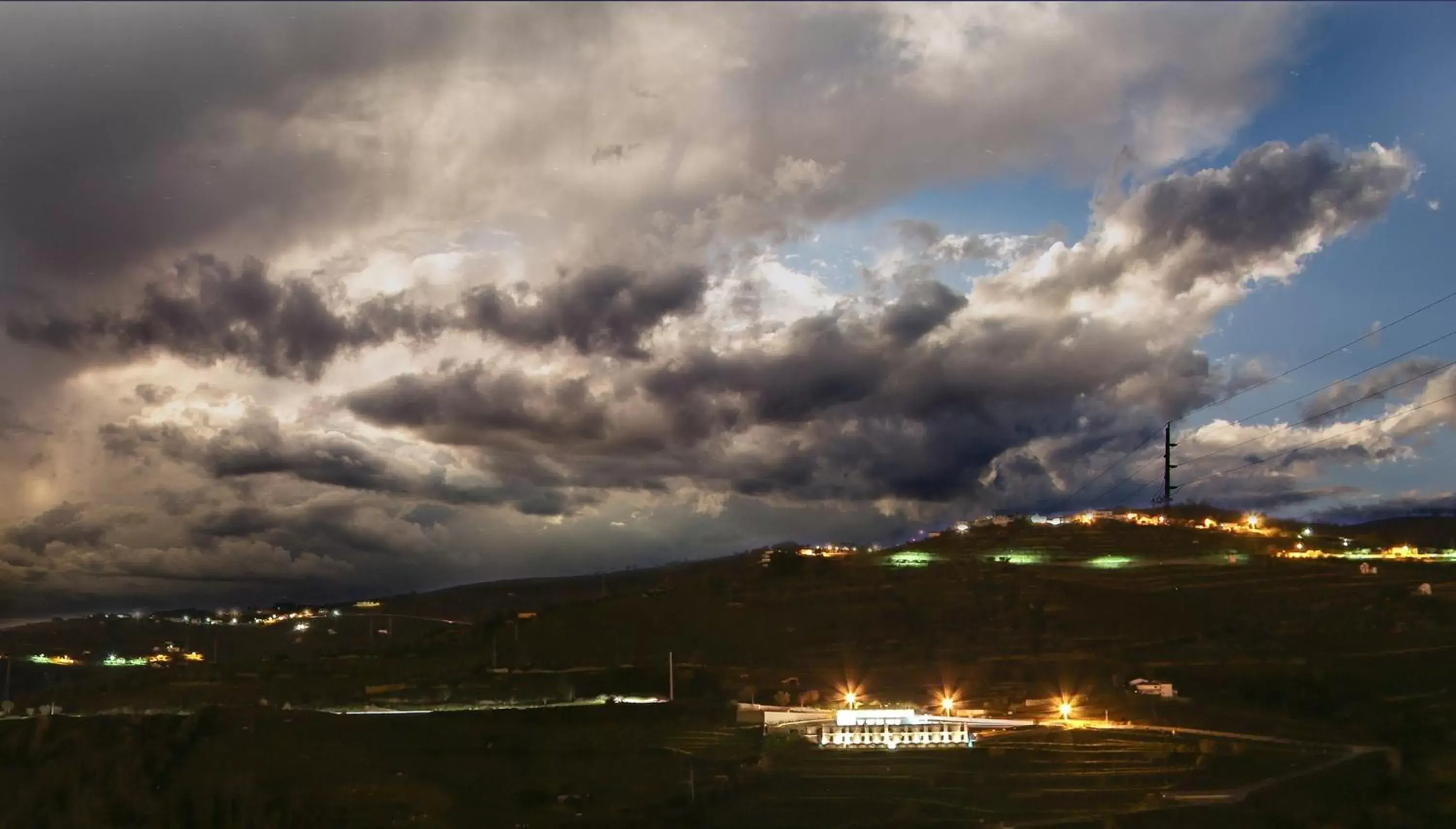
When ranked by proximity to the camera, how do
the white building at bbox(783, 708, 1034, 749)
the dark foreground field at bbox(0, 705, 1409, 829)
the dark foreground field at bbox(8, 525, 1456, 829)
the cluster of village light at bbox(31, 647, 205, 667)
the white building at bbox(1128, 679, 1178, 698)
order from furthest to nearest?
the cluster of village light at bbox(31, 647, 205, 667) < the white building at bbox(1128, 679, 1178, 698) < the white building at bbox(783, 708, 1034, 749) < the dark foreground field at bbox(8, 525, 1456, 829) < the dark foreground field at bbox(0, 705, 1409, 829)

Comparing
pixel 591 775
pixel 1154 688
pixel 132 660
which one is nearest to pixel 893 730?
pixel 591 775

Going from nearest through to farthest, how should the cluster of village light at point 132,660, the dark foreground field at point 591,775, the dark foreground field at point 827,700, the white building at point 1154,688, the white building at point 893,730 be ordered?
the dark foreground field at point 591,775
the dark foreground field at point 827,700
the white building at point 893,730
the white building at point 1154,688
the cluster of village light at point 132,660

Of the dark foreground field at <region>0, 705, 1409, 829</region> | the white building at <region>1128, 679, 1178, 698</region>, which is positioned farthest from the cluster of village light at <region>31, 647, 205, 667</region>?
the white building at <region>1128, 679, 1178, 698</region>

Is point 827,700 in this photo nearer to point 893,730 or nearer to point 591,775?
point 893,730

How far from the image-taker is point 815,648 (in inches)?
3666

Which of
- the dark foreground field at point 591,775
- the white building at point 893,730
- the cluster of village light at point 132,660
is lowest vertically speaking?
the dark foreground field at point 591,775

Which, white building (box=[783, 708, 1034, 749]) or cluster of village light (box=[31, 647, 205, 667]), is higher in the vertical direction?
cluster of village light (box=[31, 647, 205, 667])

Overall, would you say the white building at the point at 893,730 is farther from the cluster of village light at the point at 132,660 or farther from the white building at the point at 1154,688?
the cluster of village light at the point at 132,660

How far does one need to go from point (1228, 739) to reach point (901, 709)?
54.7 feet

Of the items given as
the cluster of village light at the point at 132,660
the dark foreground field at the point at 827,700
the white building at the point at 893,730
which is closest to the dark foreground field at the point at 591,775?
the dark foreground field at the point at 827,700

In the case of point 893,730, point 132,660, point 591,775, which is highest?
point 132,660

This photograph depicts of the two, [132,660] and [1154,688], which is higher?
[132,660]

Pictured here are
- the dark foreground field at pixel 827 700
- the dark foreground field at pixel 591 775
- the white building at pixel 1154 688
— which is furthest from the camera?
the white building at pixel 1154 688

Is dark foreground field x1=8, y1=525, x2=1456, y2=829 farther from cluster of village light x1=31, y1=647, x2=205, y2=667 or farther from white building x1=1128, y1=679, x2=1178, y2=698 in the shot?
cluster of village light x1=31, y1=647, x2=205, y2=667
